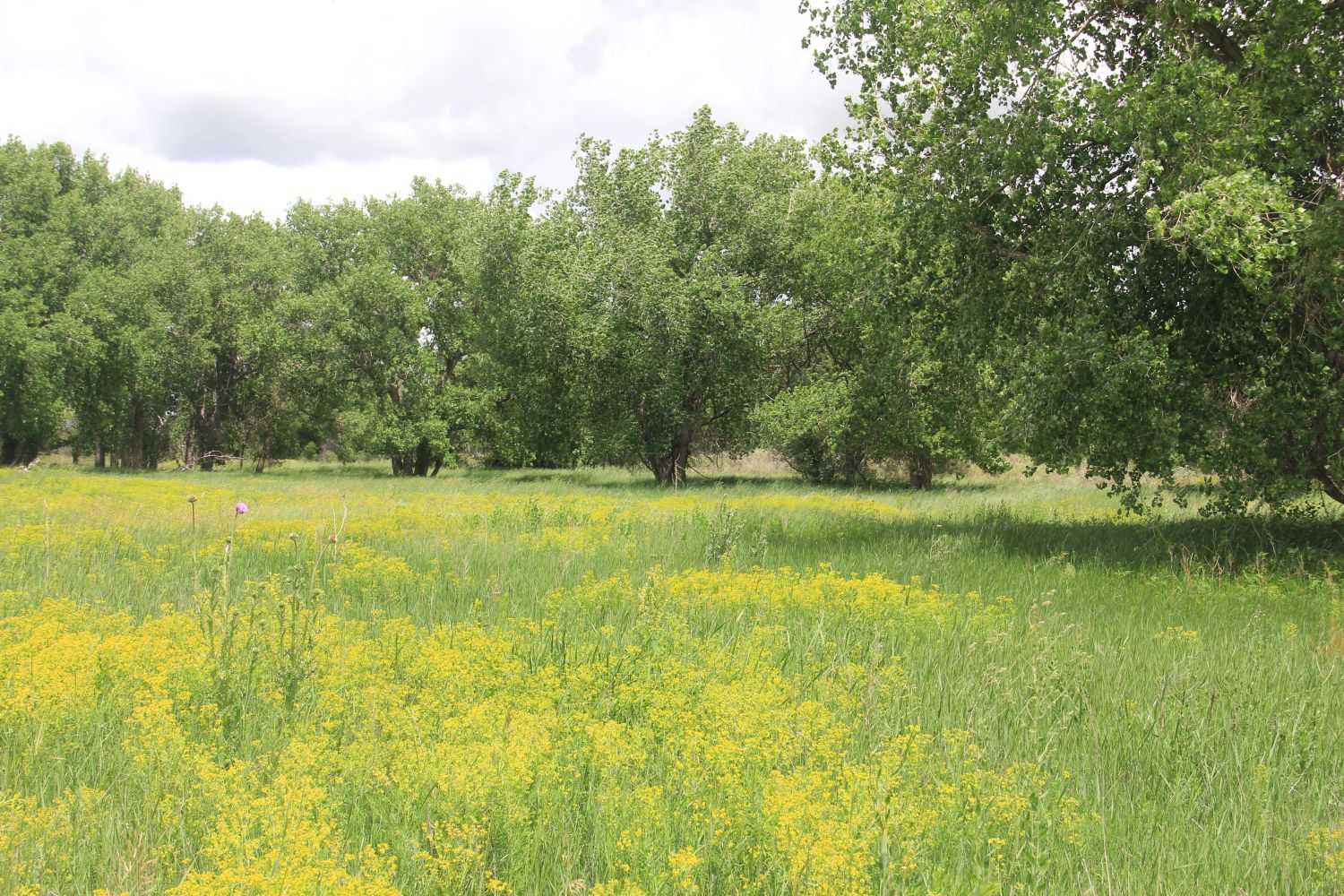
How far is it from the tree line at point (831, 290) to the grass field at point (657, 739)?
3731 millimetres

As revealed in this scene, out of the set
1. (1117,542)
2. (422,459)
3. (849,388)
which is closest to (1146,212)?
(1117,542)

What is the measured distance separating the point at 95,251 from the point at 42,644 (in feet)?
135

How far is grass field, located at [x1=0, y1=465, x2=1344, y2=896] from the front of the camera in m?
2.55

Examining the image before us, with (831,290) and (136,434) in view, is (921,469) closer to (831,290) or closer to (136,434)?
(831,290)

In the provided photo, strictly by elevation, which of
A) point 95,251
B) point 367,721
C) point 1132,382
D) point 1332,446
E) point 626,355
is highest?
point 95,251

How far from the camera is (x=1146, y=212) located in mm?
8664

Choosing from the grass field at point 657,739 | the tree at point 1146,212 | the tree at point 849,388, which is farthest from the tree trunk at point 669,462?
the grass field at point 657,739

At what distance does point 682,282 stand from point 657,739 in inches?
859

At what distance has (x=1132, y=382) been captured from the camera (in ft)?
29.2

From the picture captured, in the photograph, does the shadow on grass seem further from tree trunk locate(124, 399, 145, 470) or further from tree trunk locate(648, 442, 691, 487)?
tree trunk locate(124, 399, 145, 470)

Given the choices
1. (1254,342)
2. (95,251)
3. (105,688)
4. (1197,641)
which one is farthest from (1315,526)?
(95,251)

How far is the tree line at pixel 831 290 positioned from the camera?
9.01 metres

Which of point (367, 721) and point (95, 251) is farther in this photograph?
point (95, 251)

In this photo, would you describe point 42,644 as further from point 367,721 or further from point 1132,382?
point 1132,382
